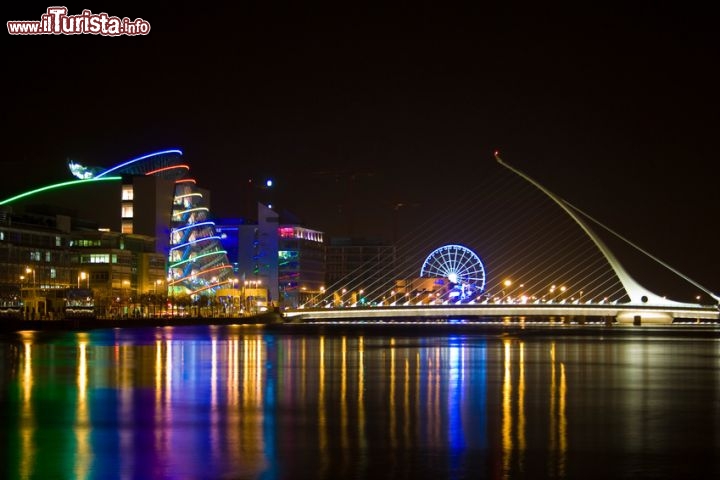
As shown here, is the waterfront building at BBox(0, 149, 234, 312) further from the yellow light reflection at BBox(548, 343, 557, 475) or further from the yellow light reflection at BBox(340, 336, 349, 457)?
the yellow light reflection at BBox(548, 343, 557, 475)

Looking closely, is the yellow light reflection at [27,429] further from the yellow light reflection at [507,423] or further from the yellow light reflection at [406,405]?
the yellow light reflection at [507,423]

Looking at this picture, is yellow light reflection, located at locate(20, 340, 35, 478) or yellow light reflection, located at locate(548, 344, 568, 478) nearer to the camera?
yellow light reflection, located at locate(20, 340, 35, 478)

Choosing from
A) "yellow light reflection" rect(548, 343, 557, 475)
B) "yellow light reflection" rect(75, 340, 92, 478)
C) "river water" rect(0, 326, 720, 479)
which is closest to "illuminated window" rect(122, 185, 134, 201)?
"river water" rect(0, 326, 720, 479)

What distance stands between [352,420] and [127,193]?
112 m

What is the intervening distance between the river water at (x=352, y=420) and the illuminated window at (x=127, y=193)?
9318cm

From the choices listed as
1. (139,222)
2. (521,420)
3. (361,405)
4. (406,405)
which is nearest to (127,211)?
(139,222)

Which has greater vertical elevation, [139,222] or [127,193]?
[127,193]

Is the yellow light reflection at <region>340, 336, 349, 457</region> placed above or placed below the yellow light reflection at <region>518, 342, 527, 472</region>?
above

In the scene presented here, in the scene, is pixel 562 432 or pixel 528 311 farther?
pixel 528 311

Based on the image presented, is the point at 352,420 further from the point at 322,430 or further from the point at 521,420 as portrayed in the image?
the point at 521,420

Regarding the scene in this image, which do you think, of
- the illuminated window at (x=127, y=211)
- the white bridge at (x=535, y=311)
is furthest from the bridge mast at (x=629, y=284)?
the illuminated window at (x=127, y=211)

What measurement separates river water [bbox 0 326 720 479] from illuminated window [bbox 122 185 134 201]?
9318 centimetres

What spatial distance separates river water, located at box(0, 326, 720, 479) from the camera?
583 inches

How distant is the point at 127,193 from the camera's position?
129 metres
